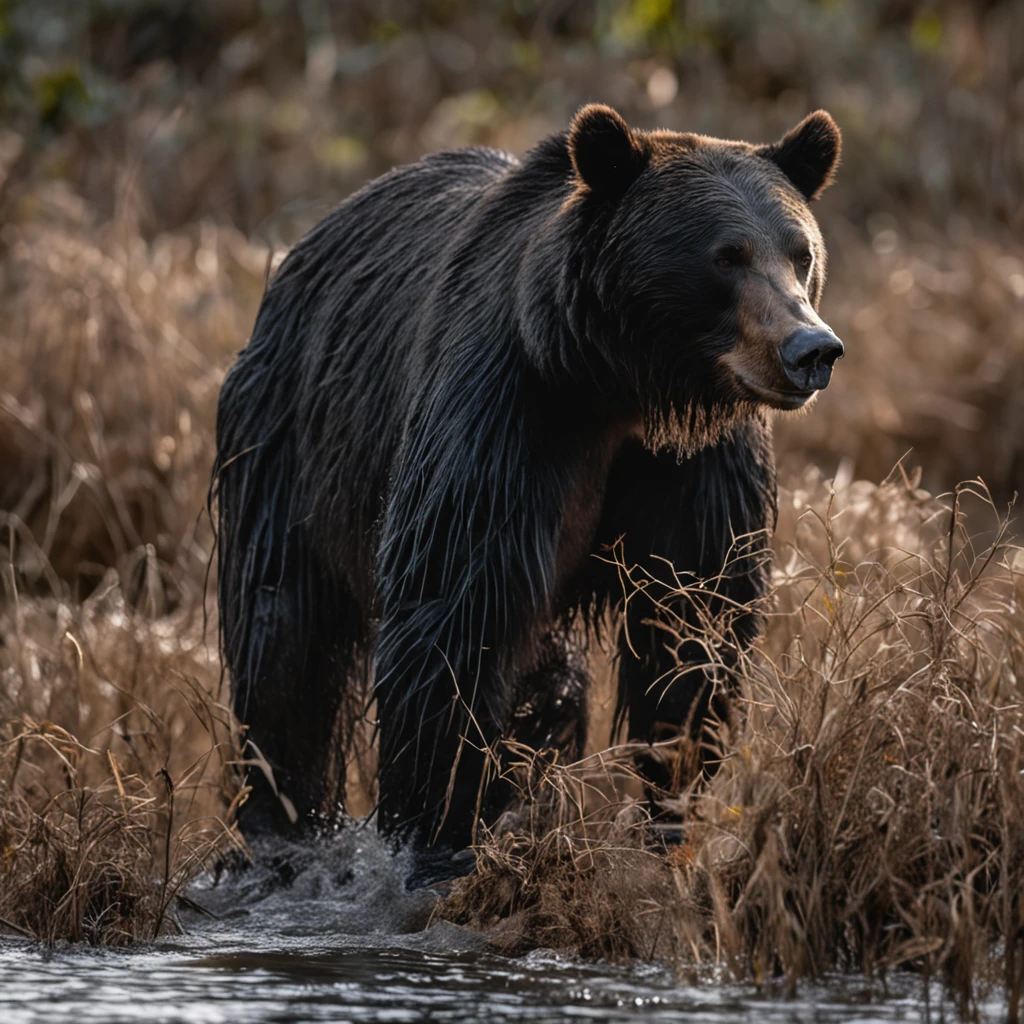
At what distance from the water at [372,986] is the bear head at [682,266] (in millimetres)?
1459

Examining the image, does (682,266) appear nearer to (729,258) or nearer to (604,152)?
(729,258)

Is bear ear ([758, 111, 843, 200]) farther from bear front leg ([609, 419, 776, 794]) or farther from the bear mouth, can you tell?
the bear mouth

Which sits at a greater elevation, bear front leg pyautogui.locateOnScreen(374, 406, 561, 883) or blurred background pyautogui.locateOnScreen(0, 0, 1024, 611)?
blurred background pyautogui.locateOnScreen(0, 0, 1024, 611)

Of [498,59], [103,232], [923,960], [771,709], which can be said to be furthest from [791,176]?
[498,59]

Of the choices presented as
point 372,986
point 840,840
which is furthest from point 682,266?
point 372,986

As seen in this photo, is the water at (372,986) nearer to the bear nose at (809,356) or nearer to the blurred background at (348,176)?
the bear nose at (809,356)

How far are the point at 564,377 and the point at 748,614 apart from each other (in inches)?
34.5

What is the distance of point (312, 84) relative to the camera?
16438 mm

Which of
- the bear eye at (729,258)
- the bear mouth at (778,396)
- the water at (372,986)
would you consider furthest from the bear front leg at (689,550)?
the water at (372,986)

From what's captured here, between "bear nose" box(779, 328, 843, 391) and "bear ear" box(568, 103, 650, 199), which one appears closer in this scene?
"bear nose" box(779, 328, 843, 391)

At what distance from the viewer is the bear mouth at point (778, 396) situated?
487 centimetres

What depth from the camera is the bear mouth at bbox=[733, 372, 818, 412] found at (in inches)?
192

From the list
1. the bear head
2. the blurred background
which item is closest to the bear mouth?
the bear head

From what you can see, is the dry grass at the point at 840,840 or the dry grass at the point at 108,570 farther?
the dry grass at the point at 108,570
